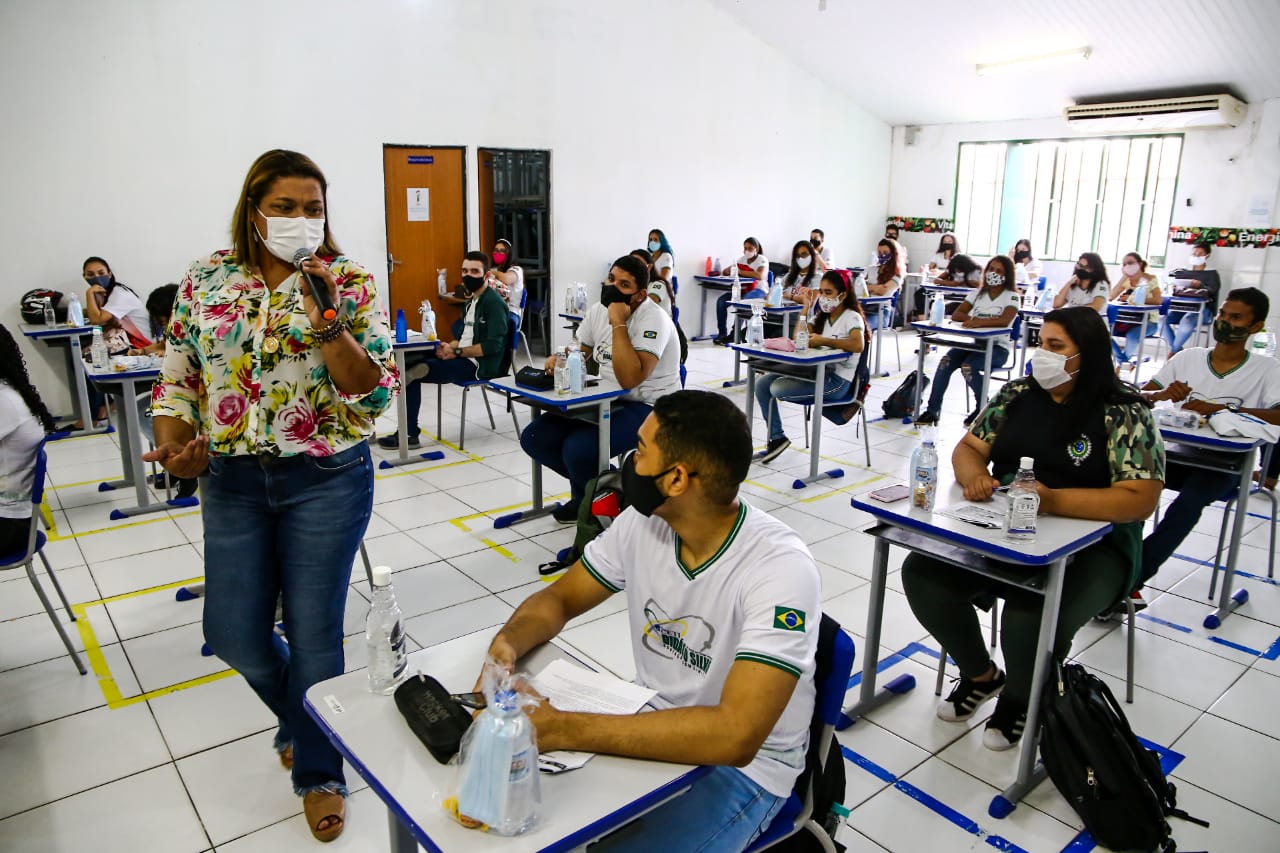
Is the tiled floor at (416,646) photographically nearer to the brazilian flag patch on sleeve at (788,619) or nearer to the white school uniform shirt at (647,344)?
the white school uniform shirt at (647,344)

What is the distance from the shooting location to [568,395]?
405 cm

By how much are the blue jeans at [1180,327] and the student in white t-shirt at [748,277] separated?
4179 millimetres

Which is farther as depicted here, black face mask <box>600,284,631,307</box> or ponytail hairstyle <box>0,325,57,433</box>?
black face mask <box>600,284,631,307</box>

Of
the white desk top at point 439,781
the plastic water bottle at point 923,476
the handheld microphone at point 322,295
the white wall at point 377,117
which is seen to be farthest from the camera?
the white wall at point 377,117

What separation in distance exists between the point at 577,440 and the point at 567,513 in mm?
467

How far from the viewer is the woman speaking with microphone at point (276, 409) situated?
6.23 feet

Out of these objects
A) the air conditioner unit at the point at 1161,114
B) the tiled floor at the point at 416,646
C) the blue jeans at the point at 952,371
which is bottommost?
the tiled floor at the point at 416,646

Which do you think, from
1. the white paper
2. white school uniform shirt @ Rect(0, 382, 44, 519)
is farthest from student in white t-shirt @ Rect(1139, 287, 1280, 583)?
white school uniform shirt @ Rect(0, 382, 44, 519)

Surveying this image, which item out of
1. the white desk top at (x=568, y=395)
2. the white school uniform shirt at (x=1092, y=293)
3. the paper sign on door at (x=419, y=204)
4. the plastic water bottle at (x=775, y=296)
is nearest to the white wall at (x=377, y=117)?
the paper sign on door at (x=419, y=204)

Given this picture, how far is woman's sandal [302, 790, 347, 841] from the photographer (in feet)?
7.34

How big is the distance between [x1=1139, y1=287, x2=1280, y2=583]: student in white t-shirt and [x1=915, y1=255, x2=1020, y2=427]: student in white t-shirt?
8.59 feet

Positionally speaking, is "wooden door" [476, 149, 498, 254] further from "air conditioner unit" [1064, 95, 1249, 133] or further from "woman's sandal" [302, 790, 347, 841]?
"woman's sandal" [302, 790, 347, 841]

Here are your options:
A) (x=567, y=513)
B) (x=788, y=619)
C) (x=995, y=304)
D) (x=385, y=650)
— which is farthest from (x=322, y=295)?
(x=995, y=304)

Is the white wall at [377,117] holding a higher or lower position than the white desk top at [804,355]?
higher
